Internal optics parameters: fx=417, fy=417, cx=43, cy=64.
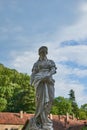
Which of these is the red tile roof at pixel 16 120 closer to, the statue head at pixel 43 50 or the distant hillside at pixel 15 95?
the distant hillside at pixel 15 95

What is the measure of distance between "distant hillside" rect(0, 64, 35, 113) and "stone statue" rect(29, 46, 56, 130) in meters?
67.2

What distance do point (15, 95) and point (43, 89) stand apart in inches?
2883

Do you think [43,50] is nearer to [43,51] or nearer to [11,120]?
[43,51]

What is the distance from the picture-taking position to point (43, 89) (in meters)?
11.4

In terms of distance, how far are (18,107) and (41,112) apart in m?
76.0

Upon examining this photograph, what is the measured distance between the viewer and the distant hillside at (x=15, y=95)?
8181 centimetres

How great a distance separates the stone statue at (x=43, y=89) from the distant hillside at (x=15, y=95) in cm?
6715

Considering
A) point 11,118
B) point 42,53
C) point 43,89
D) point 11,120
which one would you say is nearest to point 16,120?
point 11,120

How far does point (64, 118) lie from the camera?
84688mm

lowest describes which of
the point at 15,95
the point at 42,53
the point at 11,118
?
the point at 42,53

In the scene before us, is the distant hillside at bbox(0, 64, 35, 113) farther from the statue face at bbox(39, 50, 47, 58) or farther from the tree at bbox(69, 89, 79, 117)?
the statue face at bbox(39, 50, 47, 58)

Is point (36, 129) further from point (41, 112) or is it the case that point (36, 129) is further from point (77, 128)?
point (77, 128)

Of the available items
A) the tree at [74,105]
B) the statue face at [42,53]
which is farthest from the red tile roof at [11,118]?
the statue face at [42,53]

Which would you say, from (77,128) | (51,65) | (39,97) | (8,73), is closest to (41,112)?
(39,97)
